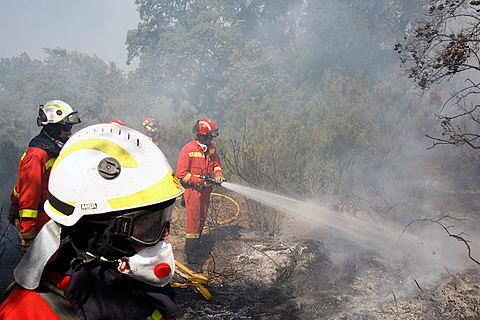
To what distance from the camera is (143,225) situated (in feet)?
4.12

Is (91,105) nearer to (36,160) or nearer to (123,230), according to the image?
(36,160)

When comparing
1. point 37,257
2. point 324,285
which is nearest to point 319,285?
point 324,285

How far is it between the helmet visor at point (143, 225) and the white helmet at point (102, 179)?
48 millimetres

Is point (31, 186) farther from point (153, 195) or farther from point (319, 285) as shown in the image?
point (319, 285)

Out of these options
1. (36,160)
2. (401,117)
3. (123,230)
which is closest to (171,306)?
(123,230)

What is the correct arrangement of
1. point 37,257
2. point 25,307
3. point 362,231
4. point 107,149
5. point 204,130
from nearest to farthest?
point 25,307 → point 37,257 → point 107,149 → point 204,130 → point 362,231

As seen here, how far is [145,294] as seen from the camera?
1.21 meters

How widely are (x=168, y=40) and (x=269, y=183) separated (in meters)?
18.3

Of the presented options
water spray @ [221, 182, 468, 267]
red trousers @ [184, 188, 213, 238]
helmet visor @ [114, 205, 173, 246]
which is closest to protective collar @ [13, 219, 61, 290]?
helmet visor @ [114, 205, 173, 246]

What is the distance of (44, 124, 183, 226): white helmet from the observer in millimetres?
1170

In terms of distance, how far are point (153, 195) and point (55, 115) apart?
315 cm

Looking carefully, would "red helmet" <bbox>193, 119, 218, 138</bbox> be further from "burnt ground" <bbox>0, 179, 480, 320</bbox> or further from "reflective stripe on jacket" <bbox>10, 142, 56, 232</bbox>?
"reflective stripe on jacket" <bbox>10, 142, 56, 232</bbox>

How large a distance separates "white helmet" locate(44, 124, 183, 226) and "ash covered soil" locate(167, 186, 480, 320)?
121 inches

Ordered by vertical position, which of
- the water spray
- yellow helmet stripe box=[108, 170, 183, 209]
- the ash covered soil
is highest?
yellow helmet stripe box=[108, 170, 183, 209]
